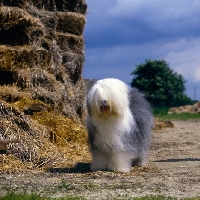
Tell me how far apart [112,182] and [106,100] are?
4.15ft

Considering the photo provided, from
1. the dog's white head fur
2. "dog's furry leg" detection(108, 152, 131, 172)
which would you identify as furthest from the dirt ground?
the dog's white head fur

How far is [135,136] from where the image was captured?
9398 millimetres

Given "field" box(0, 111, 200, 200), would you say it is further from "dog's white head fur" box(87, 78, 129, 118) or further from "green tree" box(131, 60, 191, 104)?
"green tree" box(131, 60, 191, 104)

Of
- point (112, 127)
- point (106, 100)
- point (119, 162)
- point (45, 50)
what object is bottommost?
point (119, 162)

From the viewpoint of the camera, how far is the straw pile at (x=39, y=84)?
419 inches

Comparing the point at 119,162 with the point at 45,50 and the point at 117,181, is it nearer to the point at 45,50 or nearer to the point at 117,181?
the point at 117,181

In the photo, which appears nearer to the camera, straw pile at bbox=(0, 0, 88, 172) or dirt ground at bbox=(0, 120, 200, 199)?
dirt ground at bbox=(0, 120, 200, 199)

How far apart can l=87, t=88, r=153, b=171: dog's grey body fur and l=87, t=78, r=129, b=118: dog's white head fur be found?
0.53 feet

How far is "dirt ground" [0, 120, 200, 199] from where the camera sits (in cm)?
732

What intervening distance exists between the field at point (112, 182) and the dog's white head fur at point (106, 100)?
0.89 m

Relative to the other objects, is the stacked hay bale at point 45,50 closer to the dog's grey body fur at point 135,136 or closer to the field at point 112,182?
the field at point 112,182

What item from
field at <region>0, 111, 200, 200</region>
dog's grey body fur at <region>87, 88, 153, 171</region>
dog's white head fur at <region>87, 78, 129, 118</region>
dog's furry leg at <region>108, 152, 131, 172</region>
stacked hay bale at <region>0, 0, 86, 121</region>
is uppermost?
stacked hay bale at <region>0, 0, 86, 121</region>

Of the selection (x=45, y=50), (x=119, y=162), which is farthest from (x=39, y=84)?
(x=119, y=162)

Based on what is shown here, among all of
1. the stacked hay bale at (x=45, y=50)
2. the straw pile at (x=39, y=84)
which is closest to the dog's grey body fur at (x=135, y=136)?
the straw pile at (x=39, y=84)
